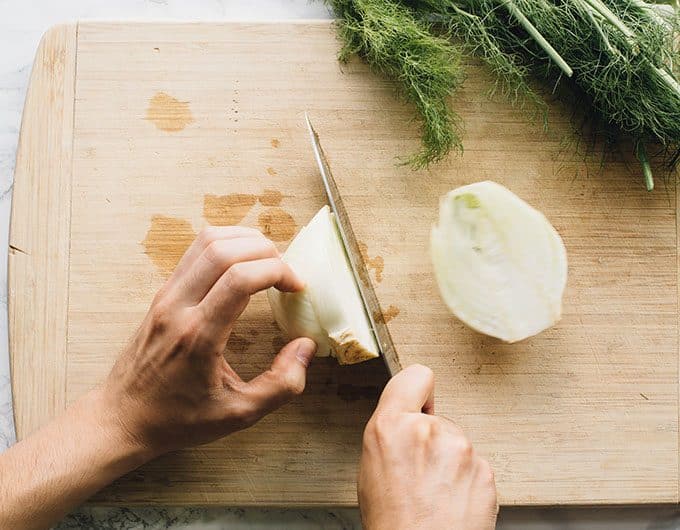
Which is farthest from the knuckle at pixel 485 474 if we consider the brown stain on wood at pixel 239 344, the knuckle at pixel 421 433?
the brown stain on wood at pixel 239 344

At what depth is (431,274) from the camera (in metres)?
2.01

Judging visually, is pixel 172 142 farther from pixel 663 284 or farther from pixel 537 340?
pixel 663 284

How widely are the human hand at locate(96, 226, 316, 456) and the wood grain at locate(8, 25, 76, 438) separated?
0.26m

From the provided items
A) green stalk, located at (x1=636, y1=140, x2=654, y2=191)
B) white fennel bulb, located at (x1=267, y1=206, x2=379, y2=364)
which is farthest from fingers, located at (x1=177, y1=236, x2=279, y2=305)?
green stalk, located at (x1=636, y1=140, x2=654, y2=191)

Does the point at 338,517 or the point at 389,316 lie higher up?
the point at 389,316

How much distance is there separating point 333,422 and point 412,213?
61 centimetres

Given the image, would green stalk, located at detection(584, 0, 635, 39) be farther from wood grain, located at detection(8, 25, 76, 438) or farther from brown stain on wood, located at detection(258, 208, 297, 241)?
wood grain, located at detection(8, 25, 76, 438)

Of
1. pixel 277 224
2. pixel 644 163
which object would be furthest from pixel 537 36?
pixel 277 224

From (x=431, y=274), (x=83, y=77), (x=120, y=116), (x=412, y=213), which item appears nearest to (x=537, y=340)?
(x=431, y=274)

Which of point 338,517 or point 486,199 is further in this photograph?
point 338,517

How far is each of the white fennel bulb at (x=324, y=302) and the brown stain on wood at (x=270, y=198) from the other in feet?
0.55

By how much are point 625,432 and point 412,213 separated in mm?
842

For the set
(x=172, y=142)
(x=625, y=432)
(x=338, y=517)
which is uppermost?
(x=172, y=142)

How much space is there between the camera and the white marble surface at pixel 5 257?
208 centimetres
